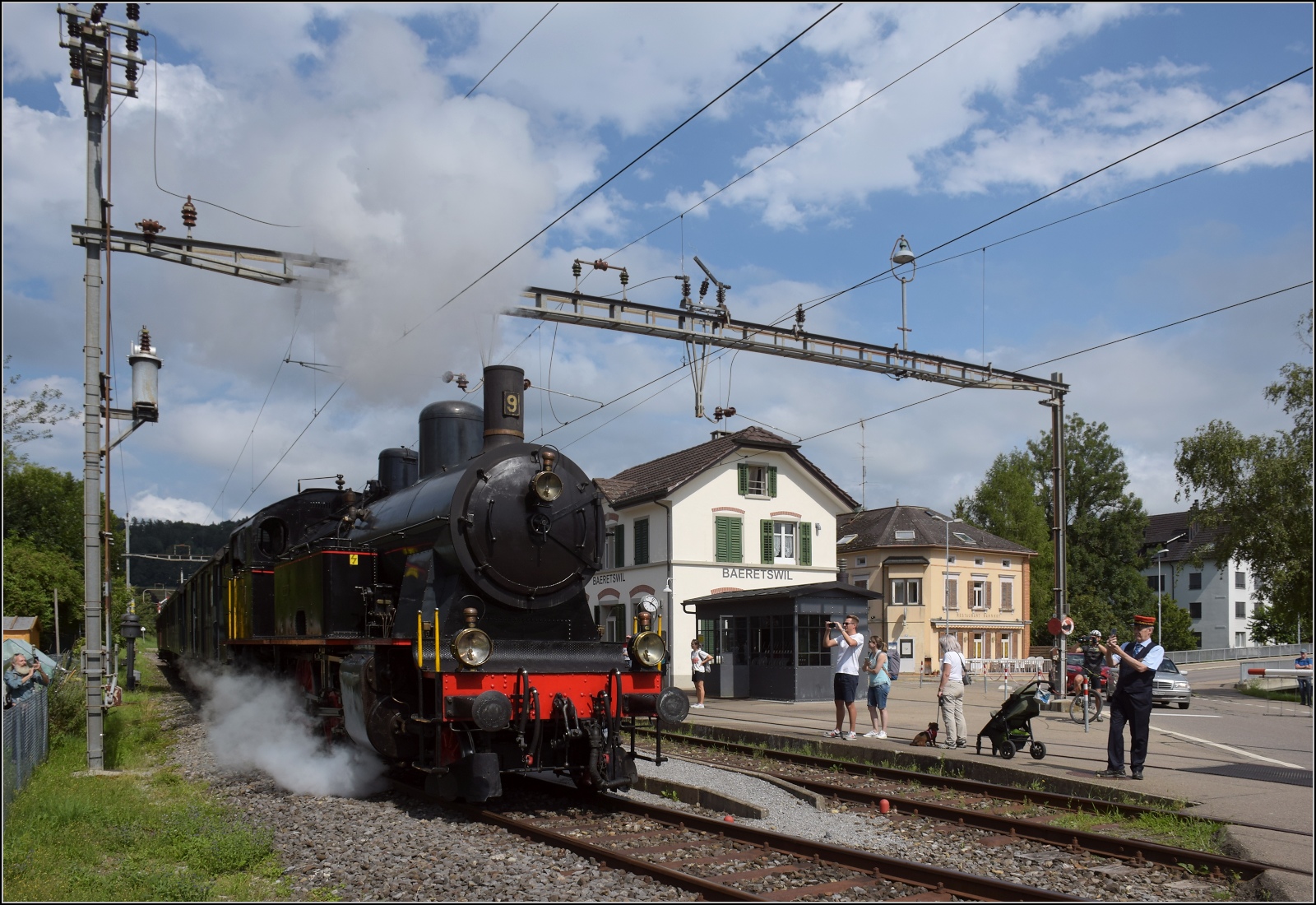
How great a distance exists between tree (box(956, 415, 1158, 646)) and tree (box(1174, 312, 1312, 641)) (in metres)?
23.1

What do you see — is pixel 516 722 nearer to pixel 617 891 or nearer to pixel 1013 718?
pixel 617 891

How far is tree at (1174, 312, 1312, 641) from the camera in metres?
17.3

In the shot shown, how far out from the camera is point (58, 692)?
13.7 meters

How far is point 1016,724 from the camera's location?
36.1 feet

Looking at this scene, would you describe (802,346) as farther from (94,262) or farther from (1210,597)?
(1210,597)

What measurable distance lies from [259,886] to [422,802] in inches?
106

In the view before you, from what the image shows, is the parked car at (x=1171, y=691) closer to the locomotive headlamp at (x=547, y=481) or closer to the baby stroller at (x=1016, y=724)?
the baby stroller at (x=1016, y=724)

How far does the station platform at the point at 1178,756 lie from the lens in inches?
276

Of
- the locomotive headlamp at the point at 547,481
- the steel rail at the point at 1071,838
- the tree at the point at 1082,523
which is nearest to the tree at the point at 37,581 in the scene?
the locomotive headlamp at the point at 547,481

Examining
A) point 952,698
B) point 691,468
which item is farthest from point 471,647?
point 691,468

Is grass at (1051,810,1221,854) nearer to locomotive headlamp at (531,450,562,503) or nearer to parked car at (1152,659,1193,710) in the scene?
locomotive headlamp at (531,450,562,503)

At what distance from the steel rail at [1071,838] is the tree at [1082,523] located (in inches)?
1848

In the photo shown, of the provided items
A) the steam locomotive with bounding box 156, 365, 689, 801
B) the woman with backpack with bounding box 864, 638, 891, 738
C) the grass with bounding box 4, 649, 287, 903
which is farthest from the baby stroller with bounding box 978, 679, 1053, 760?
the grass with bounding box 4, 649, 287, 903

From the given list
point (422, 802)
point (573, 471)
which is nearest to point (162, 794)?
point (422, 802)
